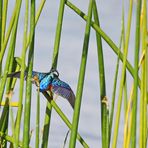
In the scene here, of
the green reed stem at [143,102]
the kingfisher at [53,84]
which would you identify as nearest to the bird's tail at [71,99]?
the kingfisher at [53,84]

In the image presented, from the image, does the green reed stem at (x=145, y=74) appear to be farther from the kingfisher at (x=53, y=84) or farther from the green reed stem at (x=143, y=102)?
the kingfisher at (x=53, y=84)

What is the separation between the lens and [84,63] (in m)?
0.83

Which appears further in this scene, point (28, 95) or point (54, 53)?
point (54, 53)

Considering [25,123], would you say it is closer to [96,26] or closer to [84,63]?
[84,63]

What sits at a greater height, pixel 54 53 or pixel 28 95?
pixel 54 53

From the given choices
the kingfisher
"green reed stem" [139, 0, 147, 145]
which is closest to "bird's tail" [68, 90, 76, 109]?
the kingfisher

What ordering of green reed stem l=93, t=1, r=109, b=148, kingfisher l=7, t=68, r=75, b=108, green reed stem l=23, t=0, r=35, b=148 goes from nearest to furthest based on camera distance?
1. green reed stem l=23, t=0, r=35, b=148
2. green reed stem l=93, t=1, r=109, b=148
3. kingfisher l=7, t=68, r=75, b=108

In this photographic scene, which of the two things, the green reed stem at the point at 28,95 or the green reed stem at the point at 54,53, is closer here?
the green reed stem at the point at 28,95

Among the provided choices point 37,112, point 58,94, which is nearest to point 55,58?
point 58,94

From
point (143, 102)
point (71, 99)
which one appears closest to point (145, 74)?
point (143, 102)

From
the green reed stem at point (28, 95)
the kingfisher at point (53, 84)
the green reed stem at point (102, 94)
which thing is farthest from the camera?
the kingfisher at point (53, 84)

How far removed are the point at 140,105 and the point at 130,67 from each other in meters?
0.12

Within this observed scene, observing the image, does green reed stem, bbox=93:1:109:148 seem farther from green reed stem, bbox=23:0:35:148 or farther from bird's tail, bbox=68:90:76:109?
green reed stem, bbox=23:0:35:148

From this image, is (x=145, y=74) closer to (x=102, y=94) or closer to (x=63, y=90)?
(x=102, y=94)
